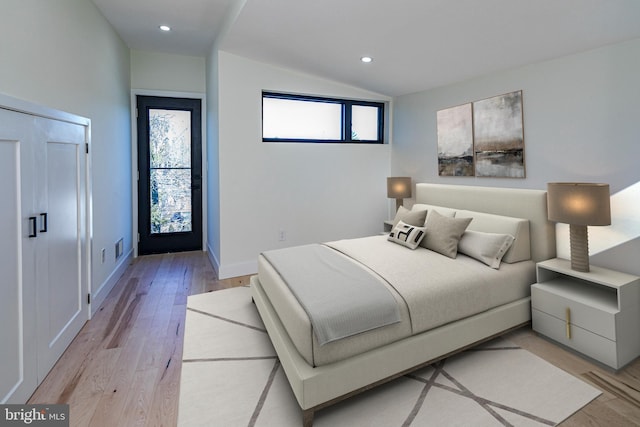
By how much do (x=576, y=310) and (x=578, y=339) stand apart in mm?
201

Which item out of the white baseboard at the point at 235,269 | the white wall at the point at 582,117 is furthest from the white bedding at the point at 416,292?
the white baseboard at the point at 235,269

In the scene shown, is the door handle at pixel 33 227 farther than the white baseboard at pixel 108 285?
No

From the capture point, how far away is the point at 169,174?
4.82 meters

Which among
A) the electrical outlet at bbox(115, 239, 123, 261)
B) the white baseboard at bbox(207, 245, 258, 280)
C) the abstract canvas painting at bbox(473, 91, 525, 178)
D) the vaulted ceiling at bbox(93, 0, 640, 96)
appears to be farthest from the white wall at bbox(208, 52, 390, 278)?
the abstract canvas painting at bbox(473, 91, 525, 178)

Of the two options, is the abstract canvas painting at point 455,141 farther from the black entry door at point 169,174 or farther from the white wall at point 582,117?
the black entry door at point 169,174

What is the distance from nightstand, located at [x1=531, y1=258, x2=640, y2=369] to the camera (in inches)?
80.2

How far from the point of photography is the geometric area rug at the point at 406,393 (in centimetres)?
165

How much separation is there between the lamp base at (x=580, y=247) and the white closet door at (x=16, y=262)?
142 inches

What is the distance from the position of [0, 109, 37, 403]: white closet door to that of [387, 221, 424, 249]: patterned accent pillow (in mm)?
2779

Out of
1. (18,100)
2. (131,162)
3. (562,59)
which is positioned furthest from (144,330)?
(562,59)

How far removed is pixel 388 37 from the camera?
9.53 feet

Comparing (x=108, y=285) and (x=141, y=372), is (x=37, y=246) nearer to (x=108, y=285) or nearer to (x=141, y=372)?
(x=141, y=372)

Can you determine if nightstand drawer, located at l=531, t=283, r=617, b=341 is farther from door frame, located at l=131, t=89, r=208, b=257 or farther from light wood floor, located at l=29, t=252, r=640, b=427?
door frame, located at l=131, t=89, r=208, b=257

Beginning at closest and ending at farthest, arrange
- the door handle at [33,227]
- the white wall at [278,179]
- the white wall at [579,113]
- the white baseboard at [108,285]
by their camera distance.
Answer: the door handle at [33,227], the white wall at [579,113], the white baseboard at [108,285], the white wall at [278,179]
